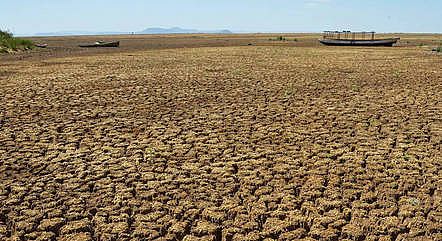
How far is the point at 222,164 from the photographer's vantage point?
17.3ft

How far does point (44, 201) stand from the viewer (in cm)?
429

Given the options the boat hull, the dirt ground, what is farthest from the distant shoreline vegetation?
the boat hull

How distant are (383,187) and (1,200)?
3.74 m

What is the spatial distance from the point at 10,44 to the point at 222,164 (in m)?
26.8

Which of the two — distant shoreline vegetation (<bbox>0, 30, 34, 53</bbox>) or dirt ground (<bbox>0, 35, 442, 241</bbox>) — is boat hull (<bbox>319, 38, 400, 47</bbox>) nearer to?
distant shoreline vegetation (<bbox>0, 30, 34, 53</bbox>)

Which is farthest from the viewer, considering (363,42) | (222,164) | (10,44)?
(363,42)

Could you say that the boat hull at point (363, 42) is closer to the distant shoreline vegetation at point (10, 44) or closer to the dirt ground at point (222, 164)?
the distant shoreline vegetation at point (10, 44)

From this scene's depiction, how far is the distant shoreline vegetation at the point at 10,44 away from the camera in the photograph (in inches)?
1063

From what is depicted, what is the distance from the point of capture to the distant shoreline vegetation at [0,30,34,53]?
27000mm

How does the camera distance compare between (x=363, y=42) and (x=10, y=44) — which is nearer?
(x=10, y=44)

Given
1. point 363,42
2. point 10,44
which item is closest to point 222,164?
point 10,44

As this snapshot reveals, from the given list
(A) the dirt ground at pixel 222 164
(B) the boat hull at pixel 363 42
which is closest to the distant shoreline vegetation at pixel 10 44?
(A) the dirt ground at pixel 222 164

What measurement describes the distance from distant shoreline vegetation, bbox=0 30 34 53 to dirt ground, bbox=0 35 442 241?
18.8 meters

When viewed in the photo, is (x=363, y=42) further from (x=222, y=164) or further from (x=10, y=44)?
(x=222, y=164)
